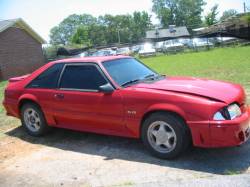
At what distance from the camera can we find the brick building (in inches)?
1013

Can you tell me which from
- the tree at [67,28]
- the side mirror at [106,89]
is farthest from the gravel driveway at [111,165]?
the tree at [67,28]

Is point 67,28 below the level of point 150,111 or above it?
above

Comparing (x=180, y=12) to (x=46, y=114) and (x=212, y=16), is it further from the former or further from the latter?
(x=46, y=114)

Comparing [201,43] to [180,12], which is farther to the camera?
[180,12]

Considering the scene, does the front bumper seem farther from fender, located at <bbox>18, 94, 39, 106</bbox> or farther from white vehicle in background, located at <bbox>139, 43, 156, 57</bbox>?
white vehicle in background, located at <bbox>139, 43, 156, 57</bbox>

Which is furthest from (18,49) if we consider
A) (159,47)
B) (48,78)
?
(48,78)

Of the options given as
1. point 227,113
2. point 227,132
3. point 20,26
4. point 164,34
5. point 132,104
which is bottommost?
point 164,34

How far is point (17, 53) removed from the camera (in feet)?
90.2

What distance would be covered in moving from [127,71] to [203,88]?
144 centimetres

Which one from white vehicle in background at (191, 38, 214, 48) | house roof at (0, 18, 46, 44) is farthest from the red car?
white vehicle in background at (191, 38, 214, 48)

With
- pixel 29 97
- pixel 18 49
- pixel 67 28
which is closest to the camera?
pixel 29 97

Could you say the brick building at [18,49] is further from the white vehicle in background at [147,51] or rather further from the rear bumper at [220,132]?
the rear bumper at [220,132]

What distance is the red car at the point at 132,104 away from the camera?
4512 millimetres

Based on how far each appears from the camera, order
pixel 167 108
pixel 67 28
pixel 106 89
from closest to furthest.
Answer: pixel 167 108
pixel 106 89
pixel 67 28
